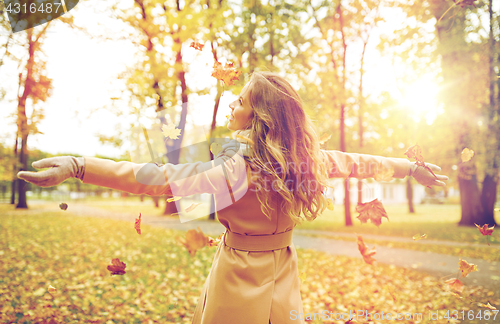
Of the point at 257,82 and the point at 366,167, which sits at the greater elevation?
the point at 257,82

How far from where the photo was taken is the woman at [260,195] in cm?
133

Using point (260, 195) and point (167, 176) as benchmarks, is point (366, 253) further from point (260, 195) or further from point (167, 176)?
point (167, 176)

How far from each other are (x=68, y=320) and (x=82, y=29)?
535 cm

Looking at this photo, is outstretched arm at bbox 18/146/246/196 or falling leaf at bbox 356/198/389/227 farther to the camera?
falling leaf at bbox 356/198/389/227

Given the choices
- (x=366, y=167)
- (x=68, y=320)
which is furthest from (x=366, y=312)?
(x=68, y=320)

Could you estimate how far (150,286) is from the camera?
487cm

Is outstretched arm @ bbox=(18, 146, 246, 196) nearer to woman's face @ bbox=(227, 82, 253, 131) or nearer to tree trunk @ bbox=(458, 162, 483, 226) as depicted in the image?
woman's face @ bbox=(227, 82, 253, 131)

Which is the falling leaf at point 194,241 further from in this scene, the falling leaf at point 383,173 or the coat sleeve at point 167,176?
the falling leaf at point 383,173

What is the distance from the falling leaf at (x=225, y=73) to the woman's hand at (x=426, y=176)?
1.36m

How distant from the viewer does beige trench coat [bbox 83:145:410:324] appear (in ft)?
3.88

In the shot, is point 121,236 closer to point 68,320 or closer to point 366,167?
point 68,320

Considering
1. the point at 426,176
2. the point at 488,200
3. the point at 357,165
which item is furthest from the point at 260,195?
the point at 488,200

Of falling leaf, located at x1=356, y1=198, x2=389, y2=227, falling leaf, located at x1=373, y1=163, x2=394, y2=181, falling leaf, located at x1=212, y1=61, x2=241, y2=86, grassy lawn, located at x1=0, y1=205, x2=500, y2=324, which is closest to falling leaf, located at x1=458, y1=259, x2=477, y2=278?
grassy lawn, located at x1=0, y1=205, x2=500, y2=324

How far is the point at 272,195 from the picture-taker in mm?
1445
